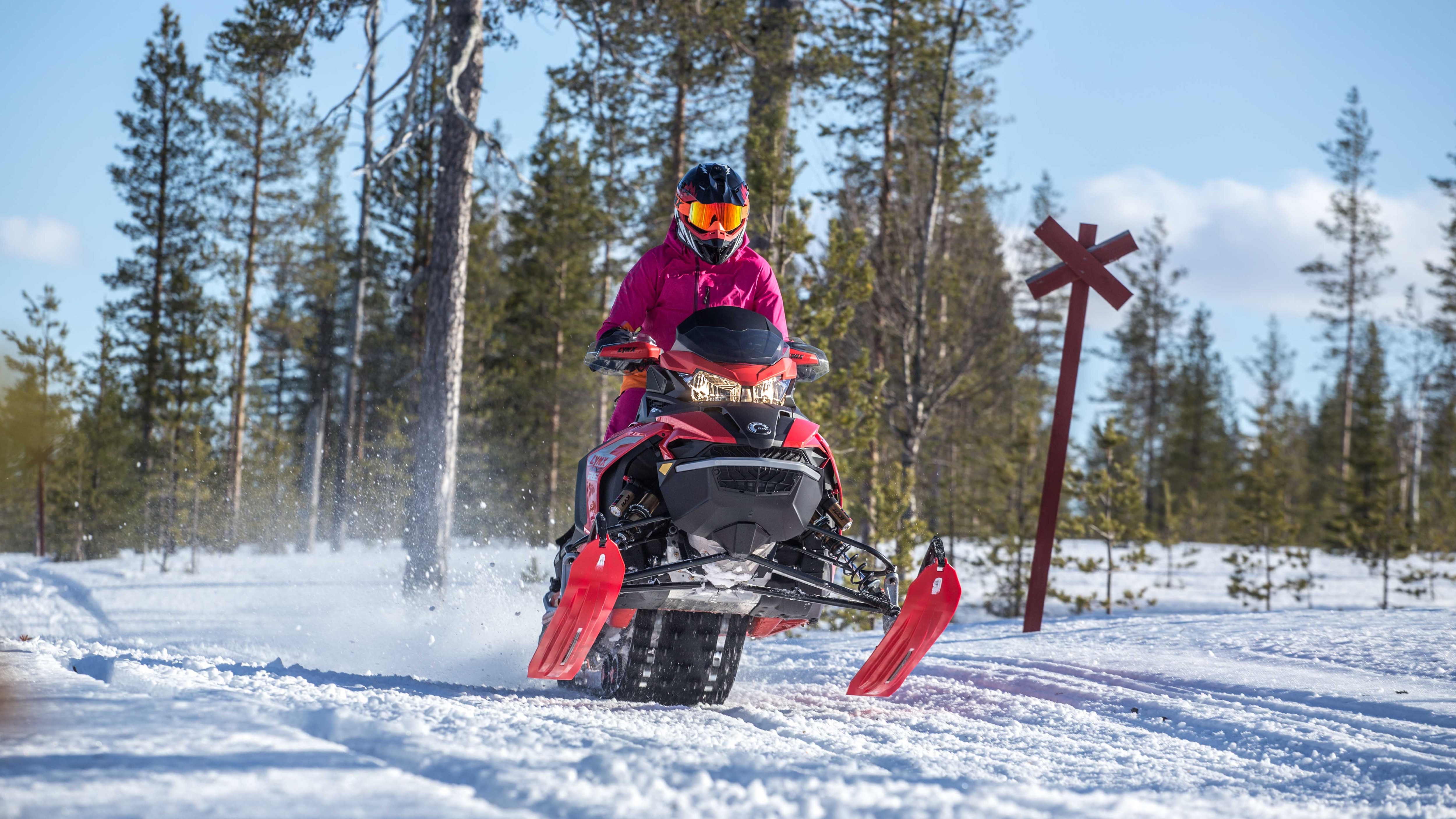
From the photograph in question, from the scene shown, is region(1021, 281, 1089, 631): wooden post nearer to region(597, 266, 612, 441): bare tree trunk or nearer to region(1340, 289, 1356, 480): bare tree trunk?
region(597, 266, 612, 441): bare tree trunk

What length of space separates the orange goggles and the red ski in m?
1.95

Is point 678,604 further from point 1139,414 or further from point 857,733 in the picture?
point 1139,414

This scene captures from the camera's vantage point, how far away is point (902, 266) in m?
13.5

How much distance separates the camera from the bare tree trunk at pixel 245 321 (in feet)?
81.9

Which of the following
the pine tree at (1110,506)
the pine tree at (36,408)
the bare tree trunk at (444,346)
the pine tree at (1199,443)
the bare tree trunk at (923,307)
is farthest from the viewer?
the pine tree at (1199,443)

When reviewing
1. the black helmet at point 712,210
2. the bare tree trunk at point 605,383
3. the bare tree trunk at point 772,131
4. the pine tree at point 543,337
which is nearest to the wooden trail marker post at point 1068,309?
the black helmet at point 712,210

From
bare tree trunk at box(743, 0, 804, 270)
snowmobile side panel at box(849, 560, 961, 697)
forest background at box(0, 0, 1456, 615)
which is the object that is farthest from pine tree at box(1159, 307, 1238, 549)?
snowmobile side panel at box(849, 560, 961, 697)

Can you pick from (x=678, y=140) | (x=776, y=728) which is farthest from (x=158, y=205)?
(x=776, y=728)

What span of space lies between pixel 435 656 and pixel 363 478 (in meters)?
19.4

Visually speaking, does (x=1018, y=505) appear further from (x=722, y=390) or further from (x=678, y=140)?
(x=722, y=390)

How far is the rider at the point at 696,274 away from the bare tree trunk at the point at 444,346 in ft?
19.6

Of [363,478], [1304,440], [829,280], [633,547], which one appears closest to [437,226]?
[829,280]

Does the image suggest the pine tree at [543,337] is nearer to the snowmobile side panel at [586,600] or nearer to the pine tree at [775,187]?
the pine tree at [775,187]

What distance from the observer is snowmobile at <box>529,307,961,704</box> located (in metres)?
4.11
